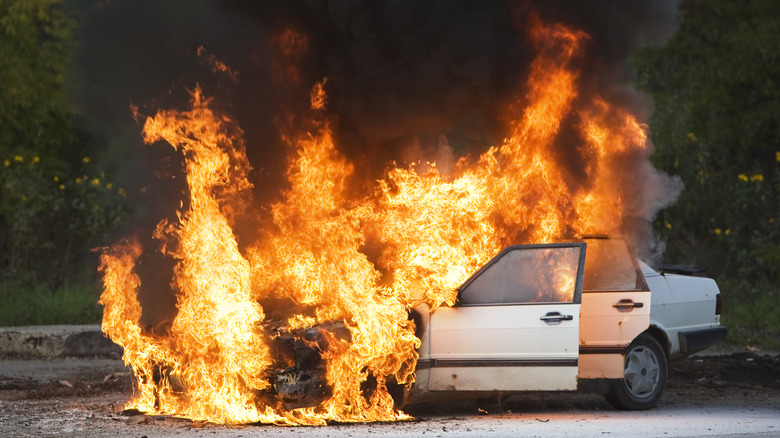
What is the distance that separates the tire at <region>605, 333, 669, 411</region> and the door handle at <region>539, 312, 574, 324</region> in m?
1.07

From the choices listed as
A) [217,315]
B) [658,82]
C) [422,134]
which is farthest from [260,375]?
[658,82]

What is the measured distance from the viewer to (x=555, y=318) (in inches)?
351

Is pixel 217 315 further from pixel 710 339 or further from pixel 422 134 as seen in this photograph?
pixel 710 339

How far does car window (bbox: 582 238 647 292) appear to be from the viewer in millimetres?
9656

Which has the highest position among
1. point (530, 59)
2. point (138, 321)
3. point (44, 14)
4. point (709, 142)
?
point (44, 14)

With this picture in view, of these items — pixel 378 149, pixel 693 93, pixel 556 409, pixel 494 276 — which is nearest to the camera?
pixel 494 276

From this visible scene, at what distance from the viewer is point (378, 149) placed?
10992mm

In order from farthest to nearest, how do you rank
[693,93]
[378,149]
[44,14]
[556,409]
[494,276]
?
[693,93] → [44,14] → [378,149] → [556,409] → [494,276]

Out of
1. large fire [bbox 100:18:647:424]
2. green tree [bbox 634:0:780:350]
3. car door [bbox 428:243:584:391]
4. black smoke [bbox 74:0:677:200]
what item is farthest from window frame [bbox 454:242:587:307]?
green tree [bbox 634:0:780:350]

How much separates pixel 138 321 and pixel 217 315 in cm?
81

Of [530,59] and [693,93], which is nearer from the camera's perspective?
[530,59]

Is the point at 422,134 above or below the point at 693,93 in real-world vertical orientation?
below

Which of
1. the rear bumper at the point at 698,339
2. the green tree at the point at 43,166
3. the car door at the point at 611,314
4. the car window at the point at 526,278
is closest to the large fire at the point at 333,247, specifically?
the car window at the point at 526,278

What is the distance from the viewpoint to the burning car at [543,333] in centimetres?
888
